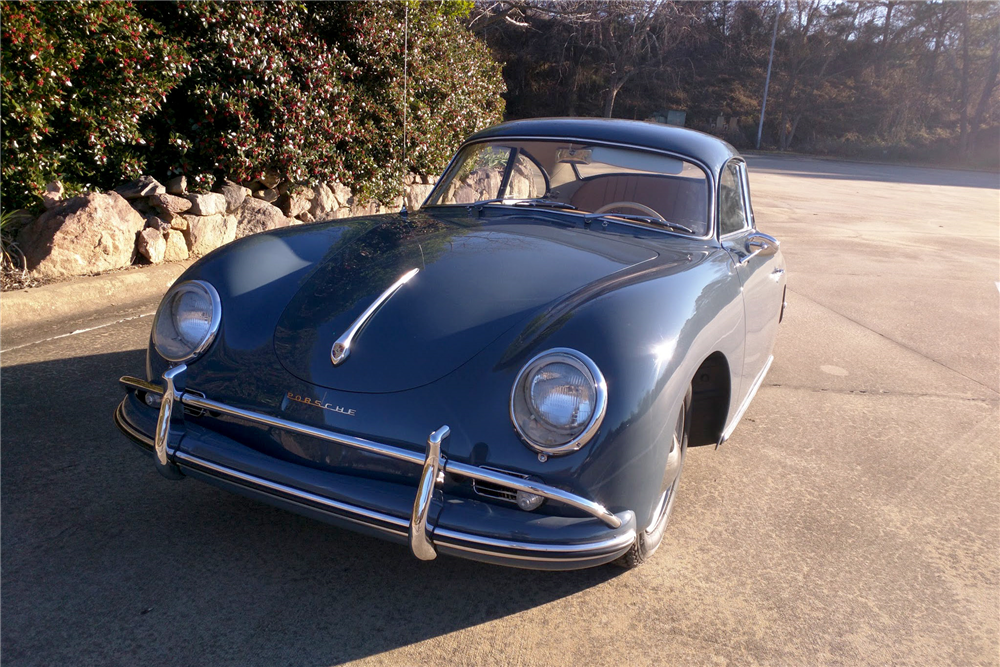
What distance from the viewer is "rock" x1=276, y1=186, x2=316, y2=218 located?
7.27 meters

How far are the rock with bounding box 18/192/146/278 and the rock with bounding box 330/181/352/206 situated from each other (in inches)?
94.2

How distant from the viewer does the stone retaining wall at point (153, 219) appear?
5148 mm

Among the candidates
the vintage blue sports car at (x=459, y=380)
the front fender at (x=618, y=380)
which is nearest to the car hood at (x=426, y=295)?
the vintage blue sports car at (x=459, y=380)

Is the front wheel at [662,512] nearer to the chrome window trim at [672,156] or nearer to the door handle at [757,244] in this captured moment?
the chrome window trim at [672,156]

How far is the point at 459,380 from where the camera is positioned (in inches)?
88.6

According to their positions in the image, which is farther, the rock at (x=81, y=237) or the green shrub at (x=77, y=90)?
the rock at (x=81, y=237)

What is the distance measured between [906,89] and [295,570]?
4288 cm

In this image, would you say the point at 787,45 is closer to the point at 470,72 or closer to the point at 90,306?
the point at 470,72

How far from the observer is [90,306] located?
16.7ft

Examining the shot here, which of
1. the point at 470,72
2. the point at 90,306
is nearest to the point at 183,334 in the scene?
the point at 90,306

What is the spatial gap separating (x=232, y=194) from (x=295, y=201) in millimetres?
825

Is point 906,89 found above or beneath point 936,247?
above

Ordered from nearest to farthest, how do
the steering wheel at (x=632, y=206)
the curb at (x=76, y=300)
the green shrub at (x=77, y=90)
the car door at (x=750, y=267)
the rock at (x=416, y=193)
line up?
the car door at (x=750, y=267)
the steering wheel at (x=632, y=206)
the curb at (x=76, y=300)
the green shrub at (x=77, y=90)
the rock at (x=416, y=193)

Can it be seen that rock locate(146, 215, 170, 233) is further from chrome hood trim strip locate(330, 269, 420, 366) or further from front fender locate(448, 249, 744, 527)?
front fender locate(448, 249, 744, 527)
